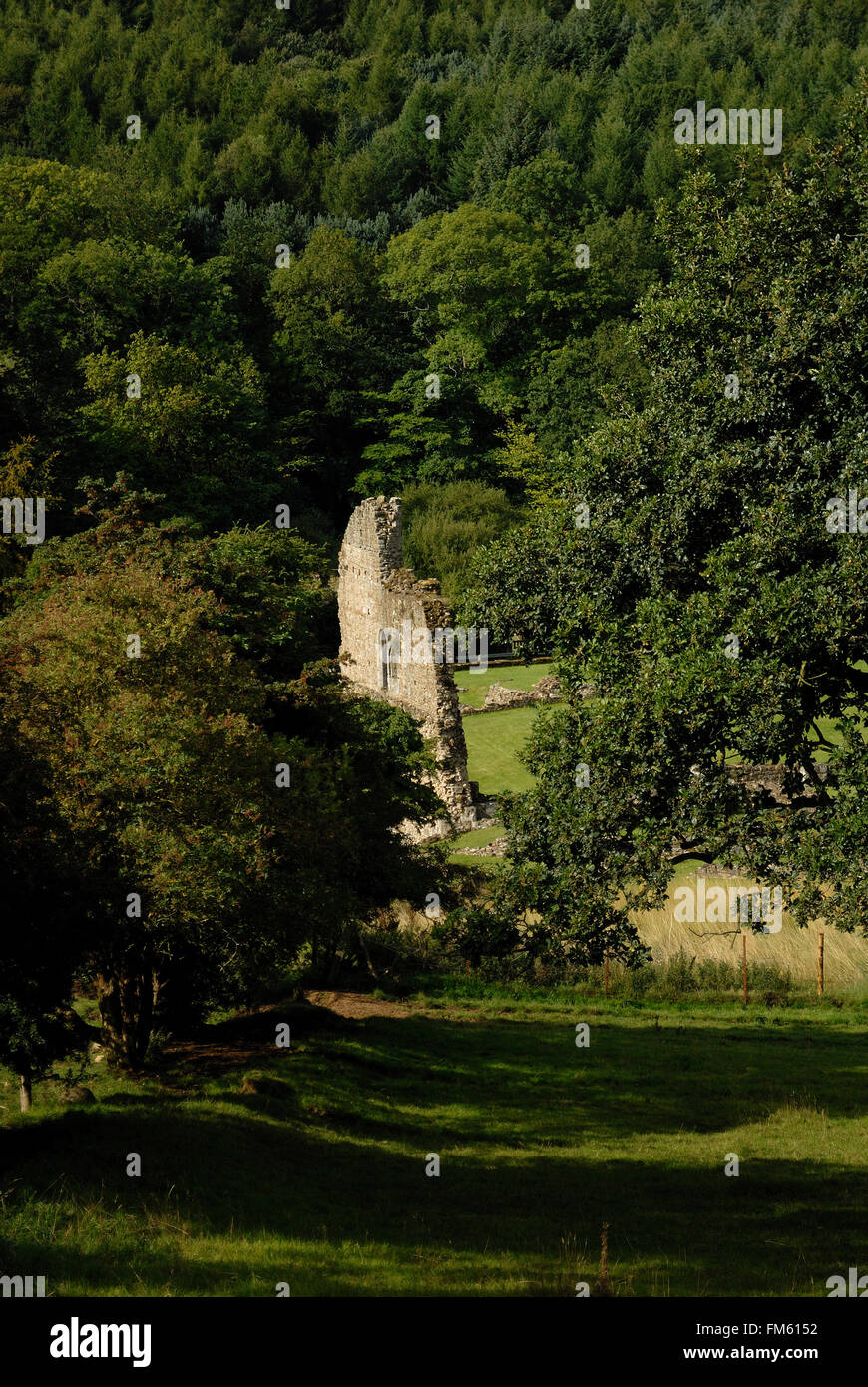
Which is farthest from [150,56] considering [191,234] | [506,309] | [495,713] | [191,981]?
[191,981]

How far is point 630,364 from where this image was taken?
72.4 metres

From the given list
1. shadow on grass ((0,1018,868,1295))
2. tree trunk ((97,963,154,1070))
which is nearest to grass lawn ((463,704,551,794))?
shadow on grass ((0,1018,868,1295))

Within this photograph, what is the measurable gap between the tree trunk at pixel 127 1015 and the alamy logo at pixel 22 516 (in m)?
26.1

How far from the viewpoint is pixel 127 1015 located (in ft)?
61.5

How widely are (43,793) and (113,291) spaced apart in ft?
188

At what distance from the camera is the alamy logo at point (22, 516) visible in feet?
140

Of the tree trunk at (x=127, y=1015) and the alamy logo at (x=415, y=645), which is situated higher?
the alamy logo at (x=415, y=645)

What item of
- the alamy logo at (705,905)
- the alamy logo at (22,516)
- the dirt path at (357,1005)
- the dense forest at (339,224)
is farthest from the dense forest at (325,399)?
the alamy logo at (705,905)

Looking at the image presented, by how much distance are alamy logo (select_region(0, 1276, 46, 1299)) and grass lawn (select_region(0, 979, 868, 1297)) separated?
20 cm

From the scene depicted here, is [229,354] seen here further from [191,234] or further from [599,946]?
[599,946]

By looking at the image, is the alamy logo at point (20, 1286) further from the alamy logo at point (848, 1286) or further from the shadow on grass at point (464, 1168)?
the alamy logo at point (848, 1286)

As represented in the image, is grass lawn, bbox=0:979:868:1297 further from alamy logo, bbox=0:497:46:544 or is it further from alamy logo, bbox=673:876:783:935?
alamy logo, bbox=0:497:46:544

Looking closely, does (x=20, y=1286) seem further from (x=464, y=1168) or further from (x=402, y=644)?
(x=402, y=644)

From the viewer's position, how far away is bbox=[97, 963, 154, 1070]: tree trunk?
60.6 ft
